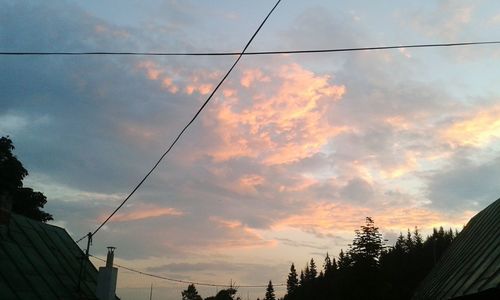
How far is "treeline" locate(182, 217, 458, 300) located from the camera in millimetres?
41406

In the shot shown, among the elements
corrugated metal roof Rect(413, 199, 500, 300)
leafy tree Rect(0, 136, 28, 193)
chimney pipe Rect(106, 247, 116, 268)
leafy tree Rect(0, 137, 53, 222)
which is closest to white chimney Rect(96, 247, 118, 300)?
chimney pipe Rect(106, 247, 116, 268)

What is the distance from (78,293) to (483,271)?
13.8m

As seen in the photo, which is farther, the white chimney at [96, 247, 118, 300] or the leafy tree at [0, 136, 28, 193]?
the leafy tree at [0, 136, 28, 193]

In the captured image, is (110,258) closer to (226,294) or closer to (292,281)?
(226,294)

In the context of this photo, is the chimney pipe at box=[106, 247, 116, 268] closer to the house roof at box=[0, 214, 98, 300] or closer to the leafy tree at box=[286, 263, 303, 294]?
the house roof at box=[0, 214, 98, 300]

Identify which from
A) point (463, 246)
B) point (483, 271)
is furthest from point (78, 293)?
point (463, 246)

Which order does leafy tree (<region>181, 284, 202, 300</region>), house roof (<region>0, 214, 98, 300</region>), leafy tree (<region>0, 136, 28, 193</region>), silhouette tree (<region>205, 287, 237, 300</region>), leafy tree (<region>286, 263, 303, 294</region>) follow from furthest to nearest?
leafy tree (<region>286, 263, 303, 294</region>) < leafy tree (<region>181, 284, 202, 300</region>) < silhouette tree (<region>205, 287, 237, 300</region>) < leafy tree (<region>0, 136, 28, 193</region>) < house roof (<region>0, 214, 98, 300</region>)

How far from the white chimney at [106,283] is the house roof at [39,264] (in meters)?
0.79

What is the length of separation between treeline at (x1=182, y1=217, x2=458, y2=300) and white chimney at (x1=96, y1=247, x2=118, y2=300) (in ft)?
88.5

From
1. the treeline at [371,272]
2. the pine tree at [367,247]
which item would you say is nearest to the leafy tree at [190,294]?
the treeline at [371,272]

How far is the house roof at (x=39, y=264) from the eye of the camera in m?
15.5

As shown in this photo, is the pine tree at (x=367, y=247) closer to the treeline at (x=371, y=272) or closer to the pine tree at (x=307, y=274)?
the treeline at (x=371, y=272)

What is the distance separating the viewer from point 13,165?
34469 mm

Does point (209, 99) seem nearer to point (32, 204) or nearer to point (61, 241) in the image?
point (61, 241)
